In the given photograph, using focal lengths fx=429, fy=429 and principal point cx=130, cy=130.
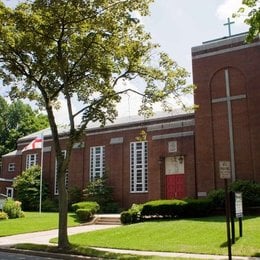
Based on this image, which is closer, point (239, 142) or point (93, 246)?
point (93, 246)

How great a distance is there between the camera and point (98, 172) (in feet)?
127

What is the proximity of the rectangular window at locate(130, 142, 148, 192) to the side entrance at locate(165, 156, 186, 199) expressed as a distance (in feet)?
10.0

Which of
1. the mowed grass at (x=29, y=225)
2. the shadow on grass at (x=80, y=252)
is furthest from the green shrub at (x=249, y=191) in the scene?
the shadow on grass at (x=80, y=252)

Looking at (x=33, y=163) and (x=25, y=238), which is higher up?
(x=33, y=163)

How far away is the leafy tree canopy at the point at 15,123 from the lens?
7044cm

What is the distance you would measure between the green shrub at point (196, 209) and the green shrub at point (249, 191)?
79.6 inches

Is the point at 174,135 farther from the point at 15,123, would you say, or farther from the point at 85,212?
the point at 15,123

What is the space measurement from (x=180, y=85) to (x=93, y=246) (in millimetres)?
7542

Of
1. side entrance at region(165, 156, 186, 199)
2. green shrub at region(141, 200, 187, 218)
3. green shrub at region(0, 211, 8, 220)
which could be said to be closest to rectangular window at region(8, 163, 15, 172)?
green shrub at region(0, 211, 8, 220)

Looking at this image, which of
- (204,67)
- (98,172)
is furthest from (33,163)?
(204,67)

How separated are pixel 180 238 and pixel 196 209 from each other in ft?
21.6

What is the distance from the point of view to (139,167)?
1420 inches

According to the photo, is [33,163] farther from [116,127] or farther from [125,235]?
[125,235]

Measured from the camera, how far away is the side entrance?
32.2m
